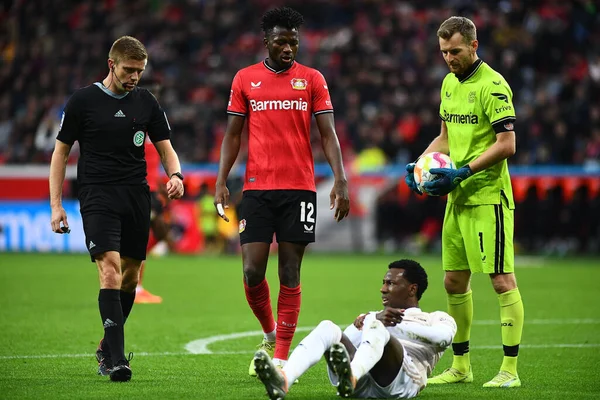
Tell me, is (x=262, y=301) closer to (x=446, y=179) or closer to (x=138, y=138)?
(x=138, y=138)

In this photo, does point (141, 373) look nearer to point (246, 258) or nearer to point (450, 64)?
point (246, 258)

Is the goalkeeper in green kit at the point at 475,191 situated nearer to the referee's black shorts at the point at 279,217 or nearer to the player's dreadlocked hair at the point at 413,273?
the player's dreadlocked hair at the point at 413,273

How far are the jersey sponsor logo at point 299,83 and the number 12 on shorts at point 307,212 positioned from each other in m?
0.83

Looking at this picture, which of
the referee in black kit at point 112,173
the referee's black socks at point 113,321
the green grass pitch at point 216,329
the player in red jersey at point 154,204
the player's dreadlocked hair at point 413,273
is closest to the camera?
the player's dreadlocked hair at point 413,273

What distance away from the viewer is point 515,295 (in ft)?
23.3

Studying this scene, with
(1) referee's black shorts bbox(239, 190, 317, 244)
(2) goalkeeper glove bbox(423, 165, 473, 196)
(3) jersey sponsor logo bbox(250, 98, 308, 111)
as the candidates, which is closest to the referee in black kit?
(1) referee's black shorts bbox(239, 190, 317, 244)

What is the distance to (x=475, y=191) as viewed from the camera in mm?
7164

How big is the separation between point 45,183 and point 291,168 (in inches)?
694

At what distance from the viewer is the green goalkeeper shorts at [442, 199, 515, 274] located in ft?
23.1

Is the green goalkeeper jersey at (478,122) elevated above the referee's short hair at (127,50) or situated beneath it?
situated beneath

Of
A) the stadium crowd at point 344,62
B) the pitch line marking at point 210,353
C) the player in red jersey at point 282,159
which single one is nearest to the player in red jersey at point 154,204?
the pitch line marking at point 210,353

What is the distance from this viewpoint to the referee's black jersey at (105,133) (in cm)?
711

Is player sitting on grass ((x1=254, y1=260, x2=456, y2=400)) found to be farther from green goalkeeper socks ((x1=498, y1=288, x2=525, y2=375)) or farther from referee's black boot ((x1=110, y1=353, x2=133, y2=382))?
referee's black boot ((x1=110, y1=353, x2=133, y2=382))

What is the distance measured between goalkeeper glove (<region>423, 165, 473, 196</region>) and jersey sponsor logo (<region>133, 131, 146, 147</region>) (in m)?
2.10
